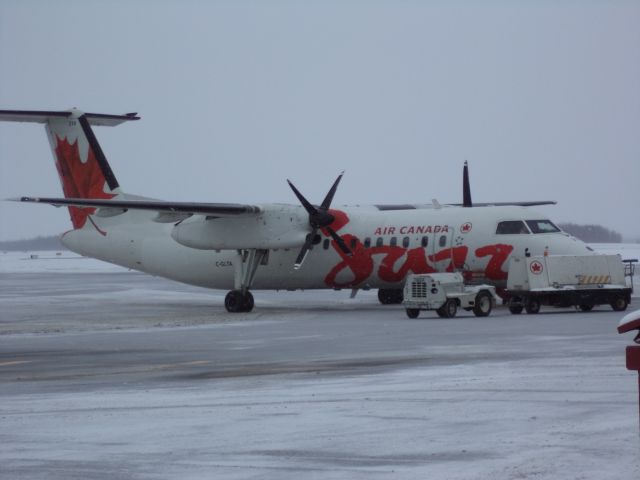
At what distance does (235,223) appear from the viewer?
36375 mm

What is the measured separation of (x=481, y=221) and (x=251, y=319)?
744cm

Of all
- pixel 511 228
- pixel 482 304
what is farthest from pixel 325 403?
pixel 511 228

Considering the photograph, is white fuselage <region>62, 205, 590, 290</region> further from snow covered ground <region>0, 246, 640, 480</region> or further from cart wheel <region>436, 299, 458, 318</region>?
snow covered ground <region>0, 246, 640, 480</region>

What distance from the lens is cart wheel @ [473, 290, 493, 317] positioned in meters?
30.1

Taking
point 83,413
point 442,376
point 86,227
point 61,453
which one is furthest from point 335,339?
point 86,227

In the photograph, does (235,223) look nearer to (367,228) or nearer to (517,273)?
(367,228)

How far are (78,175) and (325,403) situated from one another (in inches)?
1148

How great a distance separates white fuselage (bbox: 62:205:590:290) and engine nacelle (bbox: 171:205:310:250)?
5cm

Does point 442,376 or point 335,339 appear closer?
point 442,376

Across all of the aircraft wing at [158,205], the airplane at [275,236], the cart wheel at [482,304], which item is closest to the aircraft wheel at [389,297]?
the airplane at [275,236]

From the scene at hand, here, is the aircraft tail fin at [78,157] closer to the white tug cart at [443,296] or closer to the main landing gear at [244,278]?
the main landing gear at [244,278]

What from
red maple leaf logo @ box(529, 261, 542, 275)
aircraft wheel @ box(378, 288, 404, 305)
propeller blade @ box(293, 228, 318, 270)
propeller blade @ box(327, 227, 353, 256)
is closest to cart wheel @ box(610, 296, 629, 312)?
red maple leaf logo @ box(529, 261, 542, 275)

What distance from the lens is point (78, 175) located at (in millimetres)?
40594

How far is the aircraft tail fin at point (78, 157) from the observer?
40312 mm
